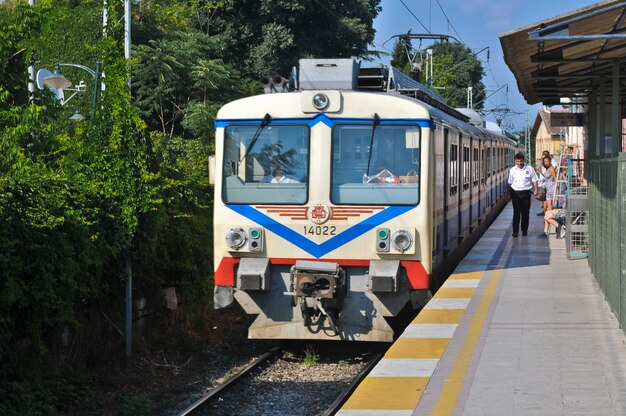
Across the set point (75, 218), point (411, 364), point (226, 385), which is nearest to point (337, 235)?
point (226, 385)

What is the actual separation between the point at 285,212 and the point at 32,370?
330cm

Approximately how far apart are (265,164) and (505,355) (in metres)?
4.15

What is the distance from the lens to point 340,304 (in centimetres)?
1097

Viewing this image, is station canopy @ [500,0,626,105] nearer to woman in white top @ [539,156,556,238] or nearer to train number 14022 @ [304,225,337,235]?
train number 14022 @ [304,225,337,235]

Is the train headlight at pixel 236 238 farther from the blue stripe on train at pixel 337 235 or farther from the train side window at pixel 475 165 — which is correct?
the train side window at pixel 475 165

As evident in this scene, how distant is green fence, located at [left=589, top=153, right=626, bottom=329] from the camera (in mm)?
9008

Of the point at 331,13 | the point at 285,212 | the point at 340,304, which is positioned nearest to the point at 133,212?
the point at 285,212

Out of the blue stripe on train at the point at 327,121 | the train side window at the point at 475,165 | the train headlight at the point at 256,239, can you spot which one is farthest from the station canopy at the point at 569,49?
the train headlight at the point at 256,239

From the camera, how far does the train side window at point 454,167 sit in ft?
45.9

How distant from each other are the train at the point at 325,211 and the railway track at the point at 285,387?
498mm

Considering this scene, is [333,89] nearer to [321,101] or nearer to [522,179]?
[321,101]

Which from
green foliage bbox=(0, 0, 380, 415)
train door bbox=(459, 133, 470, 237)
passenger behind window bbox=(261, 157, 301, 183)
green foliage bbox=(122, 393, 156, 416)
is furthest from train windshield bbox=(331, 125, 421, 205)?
train door bbox=(459, 133, 470, 237)

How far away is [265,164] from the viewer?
37.7 feet

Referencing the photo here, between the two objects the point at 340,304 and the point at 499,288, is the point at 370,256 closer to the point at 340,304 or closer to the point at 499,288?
the point at 340,304
